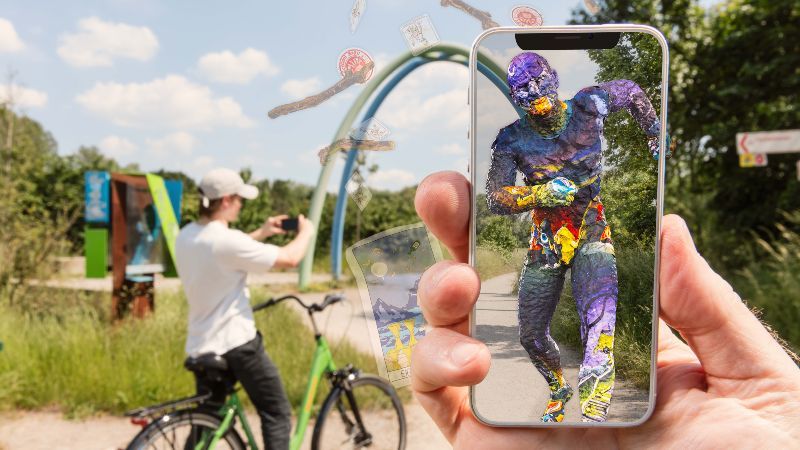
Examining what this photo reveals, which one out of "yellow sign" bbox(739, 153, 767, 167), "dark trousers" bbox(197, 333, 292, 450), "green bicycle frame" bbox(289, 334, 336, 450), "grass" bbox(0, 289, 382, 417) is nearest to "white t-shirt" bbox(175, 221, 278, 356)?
"dark trousers" bbox(197, 333, 292, 450)

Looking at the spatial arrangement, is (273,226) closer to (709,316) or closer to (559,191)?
(559,191)

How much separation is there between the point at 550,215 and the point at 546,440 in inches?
17.9

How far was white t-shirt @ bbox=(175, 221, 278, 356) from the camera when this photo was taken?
9.89 ft

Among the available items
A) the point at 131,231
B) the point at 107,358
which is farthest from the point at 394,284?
the point at 131,231

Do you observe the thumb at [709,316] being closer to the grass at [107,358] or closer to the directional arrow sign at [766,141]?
the grass at [107,358]

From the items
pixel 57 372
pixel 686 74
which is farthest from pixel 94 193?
pixel 686 74

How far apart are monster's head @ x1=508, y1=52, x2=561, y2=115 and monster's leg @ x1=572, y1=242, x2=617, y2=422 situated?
0.87ft

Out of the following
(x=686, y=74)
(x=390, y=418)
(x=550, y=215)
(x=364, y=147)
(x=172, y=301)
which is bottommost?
(x=390, y=418)

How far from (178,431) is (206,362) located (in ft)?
1.04

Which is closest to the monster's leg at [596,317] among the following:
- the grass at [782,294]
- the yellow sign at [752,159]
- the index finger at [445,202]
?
the index finger at [445,202]

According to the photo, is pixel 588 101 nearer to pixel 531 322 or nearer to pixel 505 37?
pixel 505 37

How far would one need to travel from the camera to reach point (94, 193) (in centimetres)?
701

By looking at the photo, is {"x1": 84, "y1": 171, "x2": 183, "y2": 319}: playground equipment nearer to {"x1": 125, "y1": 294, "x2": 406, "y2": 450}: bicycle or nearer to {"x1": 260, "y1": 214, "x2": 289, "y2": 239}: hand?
{"x1": 125, "y1": 294, "x2": 406, "y2": 450}: bicycle

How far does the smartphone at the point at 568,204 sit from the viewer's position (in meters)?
1.19
